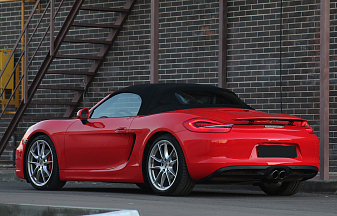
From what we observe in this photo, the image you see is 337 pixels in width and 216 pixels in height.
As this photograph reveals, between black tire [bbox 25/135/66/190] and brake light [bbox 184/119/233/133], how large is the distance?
2.21m

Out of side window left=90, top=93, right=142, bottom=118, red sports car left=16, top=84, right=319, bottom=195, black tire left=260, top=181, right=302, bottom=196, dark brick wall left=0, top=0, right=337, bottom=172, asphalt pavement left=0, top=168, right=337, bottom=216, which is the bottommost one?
black tire left=260, top=181, right=302, bottom=196

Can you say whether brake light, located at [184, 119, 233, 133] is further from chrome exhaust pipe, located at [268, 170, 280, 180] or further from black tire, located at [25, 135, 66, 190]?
black tire, located at [25, 135, 66, 190]

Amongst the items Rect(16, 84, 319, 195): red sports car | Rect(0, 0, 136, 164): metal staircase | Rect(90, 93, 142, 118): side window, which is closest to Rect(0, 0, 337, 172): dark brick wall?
Rect(0, 0, 136, 164): metal staircase

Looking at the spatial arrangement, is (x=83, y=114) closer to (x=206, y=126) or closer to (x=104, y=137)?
(x=104, y=137)

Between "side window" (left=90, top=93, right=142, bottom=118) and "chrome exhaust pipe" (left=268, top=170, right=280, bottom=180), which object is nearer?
"chrome exhaust pipe" (left=268, top=170, right=280, bottom=180)

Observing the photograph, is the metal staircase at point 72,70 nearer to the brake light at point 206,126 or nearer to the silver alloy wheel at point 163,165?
the silver alloy wheel at point 163,165

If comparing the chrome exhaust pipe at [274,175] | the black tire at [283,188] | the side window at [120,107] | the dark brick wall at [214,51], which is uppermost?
the dark brick wall at [214,51]

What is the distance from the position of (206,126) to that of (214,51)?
596cm

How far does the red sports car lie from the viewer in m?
7.13

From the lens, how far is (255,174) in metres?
7.16

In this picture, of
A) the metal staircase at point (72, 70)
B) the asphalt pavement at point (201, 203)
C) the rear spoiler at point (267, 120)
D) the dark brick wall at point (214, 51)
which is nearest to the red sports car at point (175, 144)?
the rear spoiler at point (267, 120)

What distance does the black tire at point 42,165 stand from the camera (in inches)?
341

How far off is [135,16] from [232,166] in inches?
301

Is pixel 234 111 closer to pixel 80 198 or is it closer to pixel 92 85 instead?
pixel 80 198
